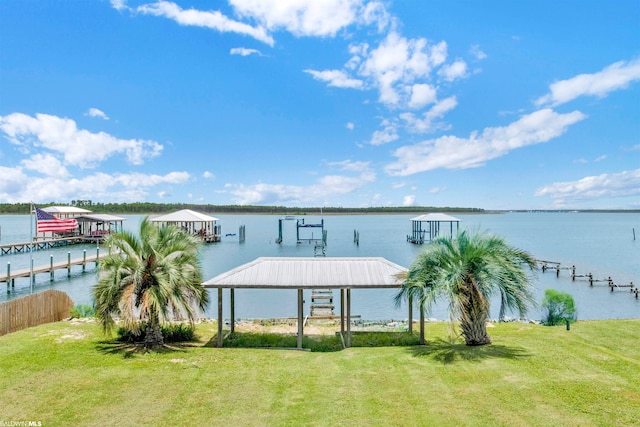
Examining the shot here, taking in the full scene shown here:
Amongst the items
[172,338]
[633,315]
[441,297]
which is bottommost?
[633,315]

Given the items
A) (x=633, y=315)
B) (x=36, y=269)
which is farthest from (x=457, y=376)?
(x=36, y=269)

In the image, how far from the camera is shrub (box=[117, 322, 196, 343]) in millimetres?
11756

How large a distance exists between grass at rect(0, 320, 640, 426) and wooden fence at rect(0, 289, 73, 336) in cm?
100

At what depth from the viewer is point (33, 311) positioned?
13461 mm

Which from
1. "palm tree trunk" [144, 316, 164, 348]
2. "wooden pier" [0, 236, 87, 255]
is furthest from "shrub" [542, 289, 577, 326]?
"wooden pier" [0, 236, 87, 255]

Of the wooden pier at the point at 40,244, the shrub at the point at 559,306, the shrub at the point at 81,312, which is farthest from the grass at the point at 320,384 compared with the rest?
the wooden pier at the point at 40,244

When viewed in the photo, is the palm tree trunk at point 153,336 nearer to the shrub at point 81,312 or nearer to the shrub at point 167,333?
the shrub at point 167,333

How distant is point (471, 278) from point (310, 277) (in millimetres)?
4698

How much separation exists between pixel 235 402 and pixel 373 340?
631cm

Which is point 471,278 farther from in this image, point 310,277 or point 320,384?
point 320,384

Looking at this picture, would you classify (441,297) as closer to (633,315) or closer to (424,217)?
(633,315)

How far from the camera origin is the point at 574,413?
22.8ft

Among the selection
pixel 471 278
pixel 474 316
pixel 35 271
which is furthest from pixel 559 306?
pixel 35 271

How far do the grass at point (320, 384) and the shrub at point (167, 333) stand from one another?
55cm
